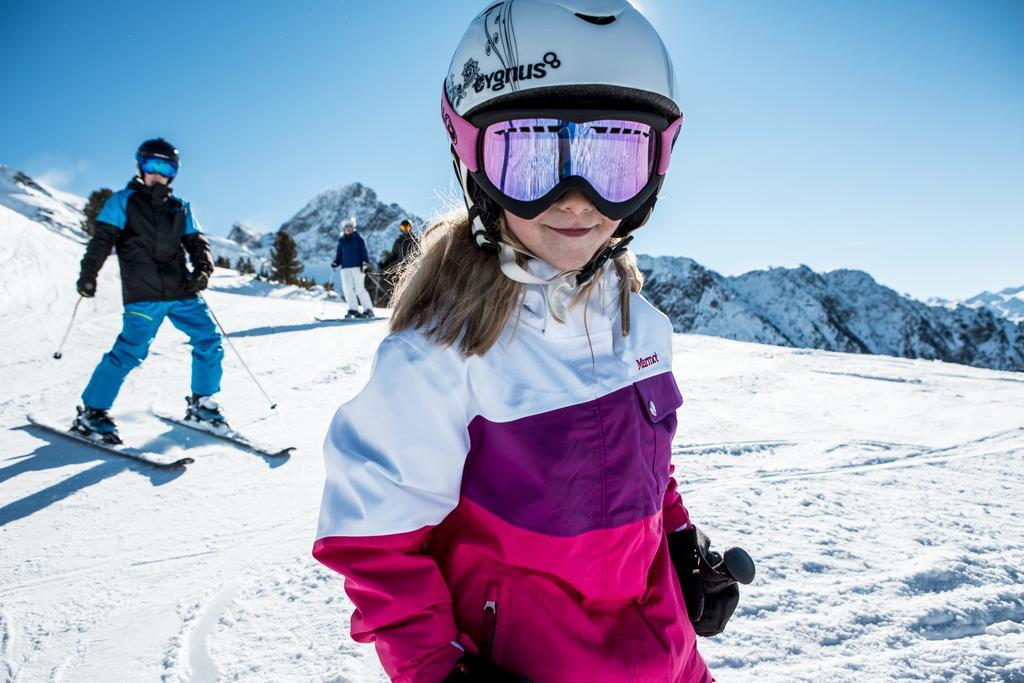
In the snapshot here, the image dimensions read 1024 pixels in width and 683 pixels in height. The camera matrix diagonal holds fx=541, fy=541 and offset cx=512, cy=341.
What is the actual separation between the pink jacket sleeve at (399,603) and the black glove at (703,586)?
2.45 feet

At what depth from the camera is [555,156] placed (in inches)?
47.8

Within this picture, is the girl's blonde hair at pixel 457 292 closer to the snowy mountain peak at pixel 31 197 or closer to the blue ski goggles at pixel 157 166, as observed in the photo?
the blue ski goggles at pixel 157 166

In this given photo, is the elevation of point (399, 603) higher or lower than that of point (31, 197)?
lower

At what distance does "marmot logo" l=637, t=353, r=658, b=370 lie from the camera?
4.29 feet

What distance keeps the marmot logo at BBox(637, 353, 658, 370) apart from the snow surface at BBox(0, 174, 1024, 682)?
0.61 m

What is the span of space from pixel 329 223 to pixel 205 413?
168 meters

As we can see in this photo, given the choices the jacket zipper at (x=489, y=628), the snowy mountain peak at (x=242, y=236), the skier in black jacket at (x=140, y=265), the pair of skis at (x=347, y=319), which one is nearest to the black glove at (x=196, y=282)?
the skier in black jacket at (x=140, y=265)

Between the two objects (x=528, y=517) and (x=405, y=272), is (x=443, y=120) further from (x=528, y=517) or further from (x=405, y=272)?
(x=528, y=517)

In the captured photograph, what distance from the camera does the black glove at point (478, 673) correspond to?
36.4 inches

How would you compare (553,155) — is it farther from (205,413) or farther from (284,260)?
(284,260)

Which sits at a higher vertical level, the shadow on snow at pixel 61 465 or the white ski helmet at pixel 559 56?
the white ski helmet at pixel 559 56

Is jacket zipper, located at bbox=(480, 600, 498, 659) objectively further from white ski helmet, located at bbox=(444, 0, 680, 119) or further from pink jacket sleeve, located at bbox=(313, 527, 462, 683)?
white ski helmet, located at bbox=(444, 0, 680, 119)

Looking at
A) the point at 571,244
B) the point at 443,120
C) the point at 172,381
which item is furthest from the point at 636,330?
the point at 172,381

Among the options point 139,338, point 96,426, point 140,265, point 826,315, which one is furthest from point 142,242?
point 826,315
